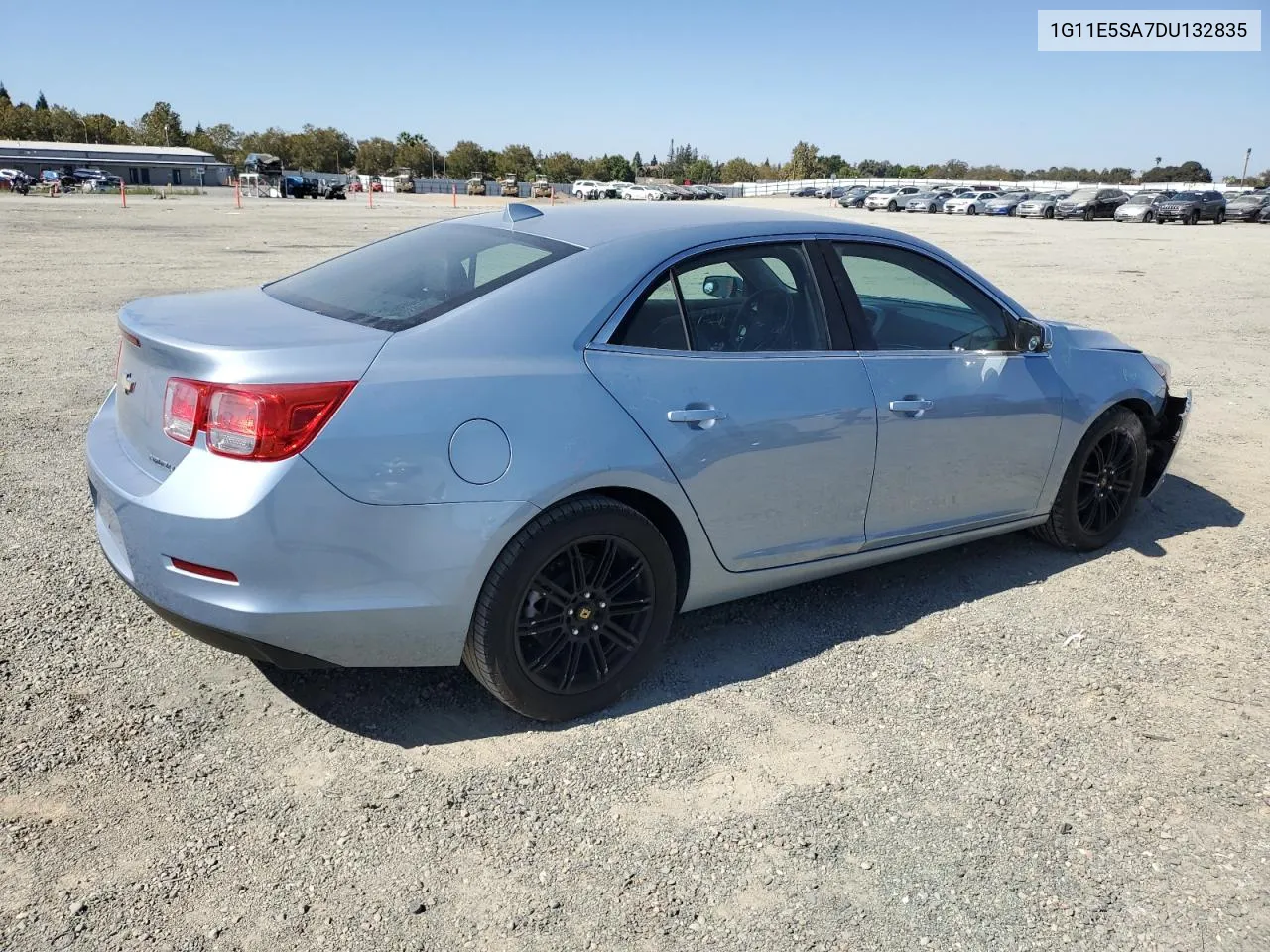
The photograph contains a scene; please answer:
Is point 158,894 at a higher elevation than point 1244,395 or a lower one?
lower

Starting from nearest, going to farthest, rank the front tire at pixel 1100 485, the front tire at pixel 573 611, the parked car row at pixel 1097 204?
the front tire at pixel 573 611
the front tire at pixel 1100 485
the parked car row at pixel 1097 204

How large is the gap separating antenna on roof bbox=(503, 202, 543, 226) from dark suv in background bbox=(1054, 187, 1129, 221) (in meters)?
51.8

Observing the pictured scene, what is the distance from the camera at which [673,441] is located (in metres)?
3.34

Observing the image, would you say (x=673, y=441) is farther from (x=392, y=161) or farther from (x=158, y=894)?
(x=392, y=161)

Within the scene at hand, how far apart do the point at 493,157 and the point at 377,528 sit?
550 ft

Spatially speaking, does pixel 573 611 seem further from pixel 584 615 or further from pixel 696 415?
pixel 696 415

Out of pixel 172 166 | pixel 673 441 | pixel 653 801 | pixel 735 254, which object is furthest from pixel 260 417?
pixel 172 166

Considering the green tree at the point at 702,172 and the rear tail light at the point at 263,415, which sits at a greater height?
the green tree at the point at 702,172

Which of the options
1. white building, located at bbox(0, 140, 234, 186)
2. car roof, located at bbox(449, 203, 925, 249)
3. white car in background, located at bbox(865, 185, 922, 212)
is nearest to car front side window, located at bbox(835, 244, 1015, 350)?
car roof, located at bbox(449, 203, 925, 249)

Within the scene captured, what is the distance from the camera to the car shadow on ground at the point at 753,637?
11.1 ft

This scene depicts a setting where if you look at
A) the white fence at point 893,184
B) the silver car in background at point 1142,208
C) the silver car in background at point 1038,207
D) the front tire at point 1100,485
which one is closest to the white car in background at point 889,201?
the silver car in background at point 1038,207

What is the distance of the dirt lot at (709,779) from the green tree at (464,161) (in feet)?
521

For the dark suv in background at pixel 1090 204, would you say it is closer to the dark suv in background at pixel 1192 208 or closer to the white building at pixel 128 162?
the dark suv in background at pixel 1192 208

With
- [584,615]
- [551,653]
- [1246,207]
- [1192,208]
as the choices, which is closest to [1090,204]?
[1192,208]
